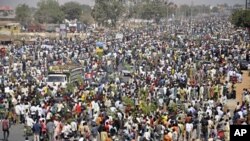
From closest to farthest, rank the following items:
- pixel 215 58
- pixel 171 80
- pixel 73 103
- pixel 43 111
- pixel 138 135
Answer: pixel 138 135 < pixel 43 111 < pixel 73 103 < pixel 171 80 < pixel 215 58

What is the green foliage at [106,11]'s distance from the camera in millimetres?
107375

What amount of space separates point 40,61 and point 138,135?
21443 mm

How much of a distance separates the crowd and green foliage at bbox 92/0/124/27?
68829mm

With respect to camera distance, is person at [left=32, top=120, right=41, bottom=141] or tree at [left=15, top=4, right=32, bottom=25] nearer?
person at [left=32, top=120, right=41, bottom=141]

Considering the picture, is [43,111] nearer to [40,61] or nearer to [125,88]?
[125,88]

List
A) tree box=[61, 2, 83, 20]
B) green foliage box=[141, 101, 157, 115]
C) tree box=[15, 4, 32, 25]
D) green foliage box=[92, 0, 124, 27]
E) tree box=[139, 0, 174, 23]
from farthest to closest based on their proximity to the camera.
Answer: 1. tree box=[139, 0, 174, 23]
2. tree box=[61, 2, 83, 20]
3. tree box=[15, 4, 32, 25]
4. green foliage box=[92, 0, 124, 27]
5. green foliage box=[141, 101, 157, 115]

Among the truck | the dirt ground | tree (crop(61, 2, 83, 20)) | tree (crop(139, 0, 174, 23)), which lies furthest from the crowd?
tree (crop(139, 0, 174, 23))

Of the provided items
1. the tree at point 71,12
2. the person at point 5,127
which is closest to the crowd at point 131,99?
the person at point 5,127

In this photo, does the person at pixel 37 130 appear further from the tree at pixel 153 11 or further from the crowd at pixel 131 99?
the tree at pixel 153 11

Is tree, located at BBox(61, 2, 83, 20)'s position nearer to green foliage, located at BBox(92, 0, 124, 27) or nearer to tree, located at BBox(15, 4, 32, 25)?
tree, located at BBox(15, 4, 32, 25)

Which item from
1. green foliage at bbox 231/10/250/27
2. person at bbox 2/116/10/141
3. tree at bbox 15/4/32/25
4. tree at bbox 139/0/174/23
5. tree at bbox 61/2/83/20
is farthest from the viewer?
tree at bbox 139/0/174/23

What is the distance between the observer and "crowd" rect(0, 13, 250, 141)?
17203 millimetres

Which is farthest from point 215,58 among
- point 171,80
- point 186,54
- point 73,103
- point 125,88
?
point 73,103

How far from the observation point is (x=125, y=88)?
82.1ft
